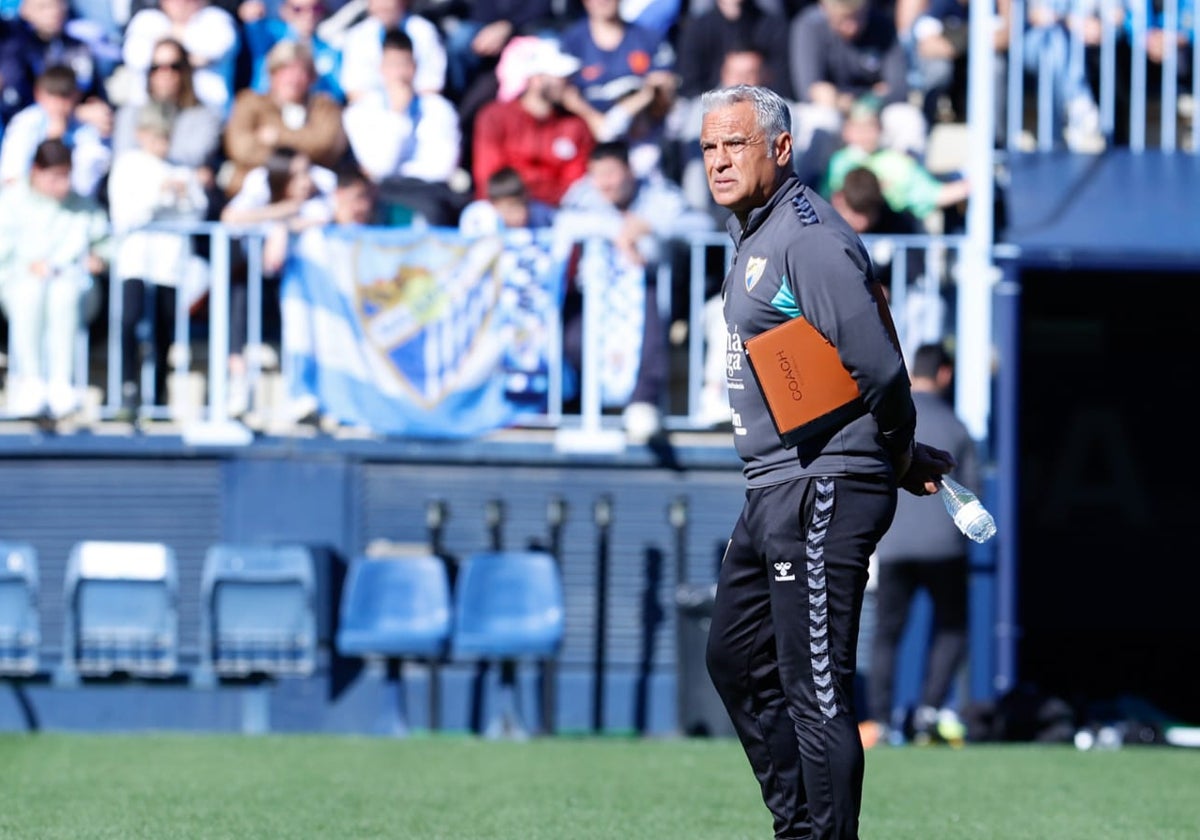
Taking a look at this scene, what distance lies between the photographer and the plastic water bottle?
17.6 feet

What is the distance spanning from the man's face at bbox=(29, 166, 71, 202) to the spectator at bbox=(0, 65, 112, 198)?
47 centimetres

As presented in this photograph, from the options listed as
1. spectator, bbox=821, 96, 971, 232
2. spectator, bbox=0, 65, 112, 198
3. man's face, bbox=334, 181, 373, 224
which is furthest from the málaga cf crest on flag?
spectator, bbox=821, 96, 971, 232

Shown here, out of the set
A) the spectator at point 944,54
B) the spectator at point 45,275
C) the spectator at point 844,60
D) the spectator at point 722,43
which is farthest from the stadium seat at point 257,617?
the spectator at point 944,54

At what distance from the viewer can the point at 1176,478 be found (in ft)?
49.2

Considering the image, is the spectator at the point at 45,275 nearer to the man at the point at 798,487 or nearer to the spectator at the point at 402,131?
the spectator at the point at 402,131

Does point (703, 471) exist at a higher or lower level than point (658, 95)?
lower

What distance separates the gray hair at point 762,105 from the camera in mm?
5332

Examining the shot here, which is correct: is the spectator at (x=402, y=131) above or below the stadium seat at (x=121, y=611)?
above

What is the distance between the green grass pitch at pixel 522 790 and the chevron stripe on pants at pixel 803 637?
1.56 m

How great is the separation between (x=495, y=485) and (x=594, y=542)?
660 mm

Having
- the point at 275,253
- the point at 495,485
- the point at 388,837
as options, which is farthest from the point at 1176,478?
the point at 388,837

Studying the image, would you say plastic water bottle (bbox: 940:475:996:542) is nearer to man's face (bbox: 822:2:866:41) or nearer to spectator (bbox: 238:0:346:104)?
man's face (bbox: 822:2:866:41)

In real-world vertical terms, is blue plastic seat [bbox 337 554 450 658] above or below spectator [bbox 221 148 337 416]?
below

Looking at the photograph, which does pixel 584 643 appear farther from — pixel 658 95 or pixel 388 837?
pixel 388 837
